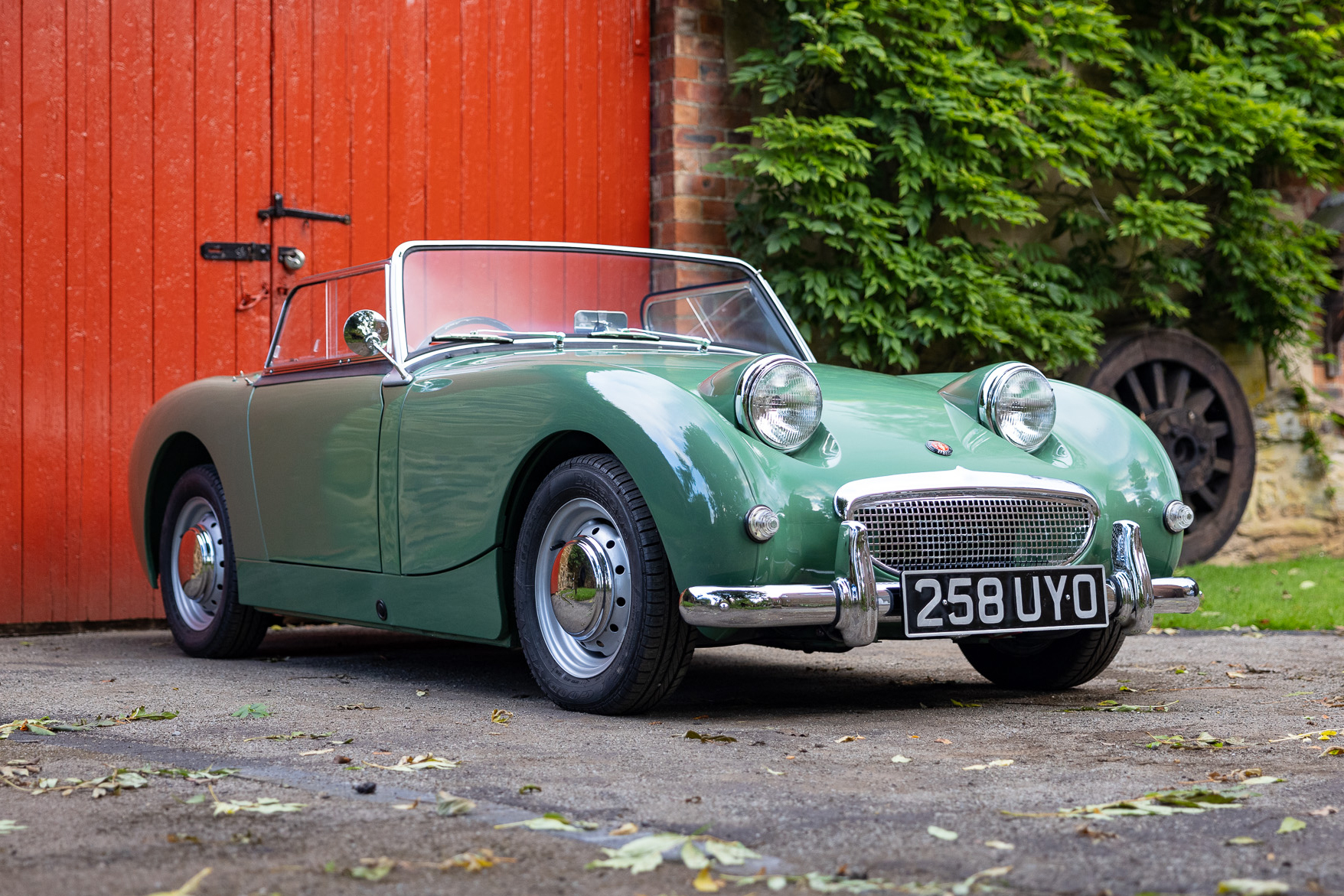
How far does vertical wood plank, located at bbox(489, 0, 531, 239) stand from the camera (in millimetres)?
7367

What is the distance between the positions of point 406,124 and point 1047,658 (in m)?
4.19

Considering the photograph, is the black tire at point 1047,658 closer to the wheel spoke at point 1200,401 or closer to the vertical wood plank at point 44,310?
the vertical wood plank at point 44,310

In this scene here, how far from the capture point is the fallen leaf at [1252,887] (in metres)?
1.99

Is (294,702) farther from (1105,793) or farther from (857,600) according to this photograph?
(1105,793)

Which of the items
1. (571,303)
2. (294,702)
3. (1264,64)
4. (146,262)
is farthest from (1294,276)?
(294,702)

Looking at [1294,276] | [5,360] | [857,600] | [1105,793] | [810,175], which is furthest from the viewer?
[1294,276]

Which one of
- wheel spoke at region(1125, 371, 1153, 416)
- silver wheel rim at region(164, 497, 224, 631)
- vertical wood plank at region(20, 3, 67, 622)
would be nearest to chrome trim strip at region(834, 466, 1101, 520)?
silver wheel rim at region(164, 497, 224, 631)

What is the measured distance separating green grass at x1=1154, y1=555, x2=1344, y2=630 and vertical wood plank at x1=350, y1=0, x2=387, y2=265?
382cm

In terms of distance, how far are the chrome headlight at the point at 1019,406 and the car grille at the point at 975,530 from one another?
9.9 inches

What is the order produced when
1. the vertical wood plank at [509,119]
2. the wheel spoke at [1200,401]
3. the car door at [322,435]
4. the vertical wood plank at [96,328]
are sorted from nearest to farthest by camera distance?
the car door at [322,435] < the vertical wood plank at [96,328] < the vertical wood plank at [509,119] < the wheel spoke at [1200,401]

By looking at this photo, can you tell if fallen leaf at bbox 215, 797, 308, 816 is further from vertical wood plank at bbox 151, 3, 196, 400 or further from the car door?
vertical wood plank at bbox 151, 3, 196, 400

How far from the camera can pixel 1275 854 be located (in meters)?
2.21

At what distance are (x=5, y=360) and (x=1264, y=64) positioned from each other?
6.89m

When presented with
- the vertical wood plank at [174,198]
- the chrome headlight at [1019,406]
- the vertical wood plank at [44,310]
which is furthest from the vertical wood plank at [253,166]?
the chrome headlight at [1019,406]
